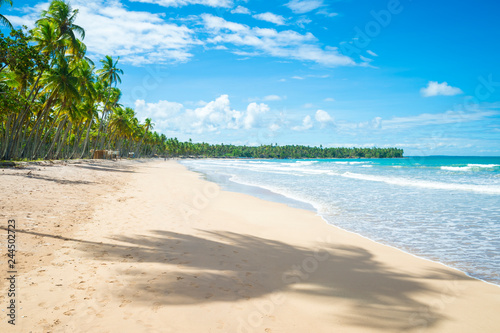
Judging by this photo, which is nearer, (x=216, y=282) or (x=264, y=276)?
(x=216, y=282)

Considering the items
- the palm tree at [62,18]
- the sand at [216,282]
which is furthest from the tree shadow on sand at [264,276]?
the palm tree at [62,18]

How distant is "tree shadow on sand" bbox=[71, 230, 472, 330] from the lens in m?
3.95

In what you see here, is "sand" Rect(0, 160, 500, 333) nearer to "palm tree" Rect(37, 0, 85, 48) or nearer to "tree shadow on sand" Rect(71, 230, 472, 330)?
"tree shadow on sand" Rect(71, 230, 472, 330)

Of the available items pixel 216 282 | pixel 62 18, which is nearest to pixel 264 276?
pixel 216 282

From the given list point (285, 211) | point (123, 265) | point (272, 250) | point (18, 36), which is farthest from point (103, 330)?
point (18, 36)

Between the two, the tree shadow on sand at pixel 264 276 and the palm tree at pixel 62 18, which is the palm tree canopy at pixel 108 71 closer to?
the palm tree at pixel 62 18

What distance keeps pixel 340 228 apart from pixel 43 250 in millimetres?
7479

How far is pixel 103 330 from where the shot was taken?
309cm

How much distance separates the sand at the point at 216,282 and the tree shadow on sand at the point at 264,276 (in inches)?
0.8

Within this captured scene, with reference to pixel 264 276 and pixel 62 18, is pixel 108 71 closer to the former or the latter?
pixel 62 18

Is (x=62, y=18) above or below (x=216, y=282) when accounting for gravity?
above

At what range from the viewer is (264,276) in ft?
16.2

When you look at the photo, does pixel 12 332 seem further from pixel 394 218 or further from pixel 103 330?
pixel 394 218

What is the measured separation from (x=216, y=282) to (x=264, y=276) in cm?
88
